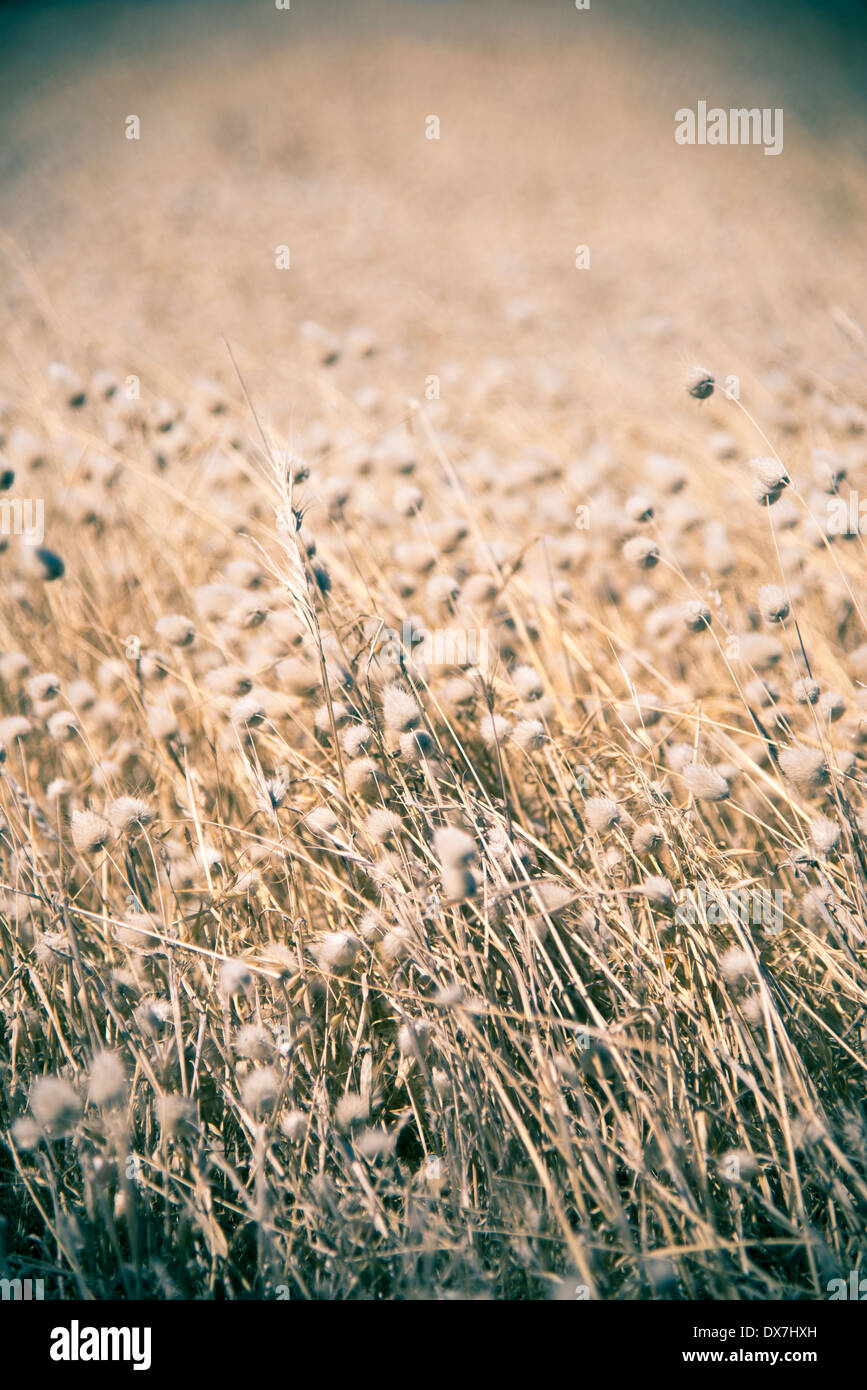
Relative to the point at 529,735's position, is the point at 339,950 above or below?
below

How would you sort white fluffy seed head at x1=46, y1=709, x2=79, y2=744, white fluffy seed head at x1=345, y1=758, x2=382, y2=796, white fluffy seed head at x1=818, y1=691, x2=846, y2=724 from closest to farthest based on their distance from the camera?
white fluffy seed head at x1=345, y1=758, x2=382, y2=796, white fluffy seed head at x1=818, y1=691, x2=846, y2=724, white fluffy seed head at x1=46, y1=709, x2=79, y2=744

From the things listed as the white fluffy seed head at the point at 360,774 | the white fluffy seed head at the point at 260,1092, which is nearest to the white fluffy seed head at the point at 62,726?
the white fluffy seed head at the point at 360,774

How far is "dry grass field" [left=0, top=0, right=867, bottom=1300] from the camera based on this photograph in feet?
2.87

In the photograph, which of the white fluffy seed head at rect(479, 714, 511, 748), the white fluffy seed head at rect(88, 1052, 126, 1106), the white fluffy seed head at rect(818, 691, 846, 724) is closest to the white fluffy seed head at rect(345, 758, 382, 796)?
the white fluffy seed head at rect(479, 714, 511, 748)

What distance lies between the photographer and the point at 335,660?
1.14 metres

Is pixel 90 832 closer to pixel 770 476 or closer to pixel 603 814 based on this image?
pixel 603 814

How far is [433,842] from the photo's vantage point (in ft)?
3.34

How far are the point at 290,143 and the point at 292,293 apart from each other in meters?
3.60

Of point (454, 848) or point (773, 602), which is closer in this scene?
point (454, 848)

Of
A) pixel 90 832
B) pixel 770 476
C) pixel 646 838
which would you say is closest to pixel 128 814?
pixel 90 832

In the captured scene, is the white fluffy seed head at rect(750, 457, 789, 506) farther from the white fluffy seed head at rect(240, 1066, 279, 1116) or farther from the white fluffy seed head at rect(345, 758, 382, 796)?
the white fluffy seed head at rect(240, 1066, 279, 1116)

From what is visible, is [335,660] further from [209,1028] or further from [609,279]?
[609,279]

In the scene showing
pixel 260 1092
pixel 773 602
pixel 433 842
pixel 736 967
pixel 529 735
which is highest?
pixel 773 602

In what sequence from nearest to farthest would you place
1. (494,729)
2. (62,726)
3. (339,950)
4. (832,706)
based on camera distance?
1. (339,950)
2. (494,729)
3. (832,706)
4. (62,726)
